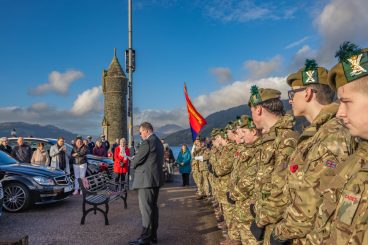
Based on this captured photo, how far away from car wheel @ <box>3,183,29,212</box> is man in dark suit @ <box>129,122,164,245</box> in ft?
14.3

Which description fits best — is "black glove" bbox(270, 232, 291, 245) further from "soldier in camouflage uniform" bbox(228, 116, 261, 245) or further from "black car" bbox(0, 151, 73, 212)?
"black car" bbox(0, 151, 73, 212)

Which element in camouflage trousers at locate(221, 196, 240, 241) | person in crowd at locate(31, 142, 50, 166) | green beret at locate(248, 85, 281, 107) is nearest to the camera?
green beret at locate(248, 85, 281, 107)

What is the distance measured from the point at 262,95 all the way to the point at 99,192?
6.18 metres

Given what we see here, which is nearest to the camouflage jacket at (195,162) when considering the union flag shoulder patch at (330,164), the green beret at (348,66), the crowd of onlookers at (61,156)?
the crowd of onlookers at (61,156)

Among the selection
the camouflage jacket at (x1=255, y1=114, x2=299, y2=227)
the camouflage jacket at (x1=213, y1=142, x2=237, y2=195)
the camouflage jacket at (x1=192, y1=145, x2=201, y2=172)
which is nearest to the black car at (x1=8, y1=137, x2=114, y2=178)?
the camouflage jacket at (x1=192, y1=145, x2=201, y2=172)

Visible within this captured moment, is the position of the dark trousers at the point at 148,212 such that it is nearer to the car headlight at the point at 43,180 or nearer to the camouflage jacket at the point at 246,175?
the camouflage jacket at the point at 246,175

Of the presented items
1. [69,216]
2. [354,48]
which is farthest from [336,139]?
[69,216]

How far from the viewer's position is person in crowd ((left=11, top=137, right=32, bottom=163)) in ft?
39.5

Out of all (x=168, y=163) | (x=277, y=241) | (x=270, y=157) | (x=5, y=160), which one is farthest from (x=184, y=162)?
(x=277, y=241)

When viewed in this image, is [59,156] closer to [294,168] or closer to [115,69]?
[294,168]

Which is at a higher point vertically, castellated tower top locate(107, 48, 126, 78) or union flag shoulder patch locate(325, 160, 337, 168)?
castellated tower top locate(107, 48, 126, 78)

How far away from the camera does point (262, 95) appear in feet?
13.2

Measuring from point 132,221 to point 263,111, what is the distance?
17.1 ft

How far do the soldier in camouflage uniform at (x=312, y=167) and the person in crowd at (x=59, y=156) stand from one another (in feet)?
36.0
